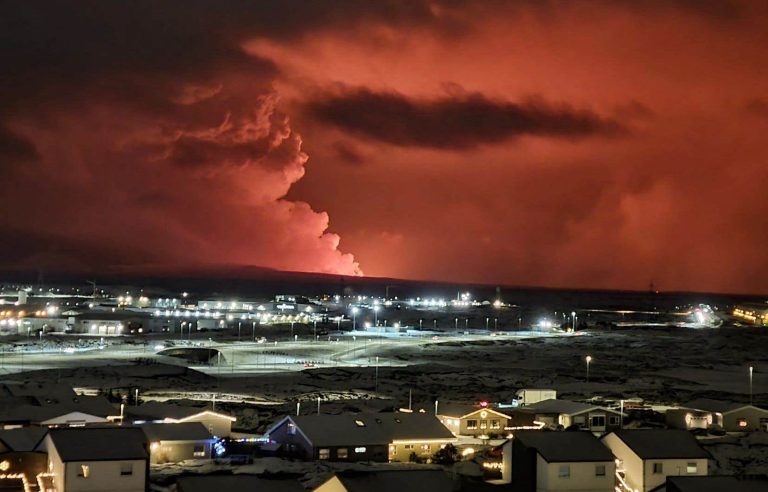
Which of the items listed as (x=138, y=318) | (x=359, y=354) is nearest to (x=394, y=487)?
(x=359, y=354)

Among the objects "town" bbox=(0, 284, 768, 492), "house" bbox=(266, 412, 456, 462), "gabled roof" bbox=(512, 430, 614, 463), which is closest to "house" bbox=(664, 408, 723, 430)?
"town" bbox=(0, 284, 768, 492)

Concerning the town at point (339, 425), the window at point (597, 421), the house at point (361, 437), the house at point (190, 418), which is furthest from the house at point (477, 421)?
the house at point (190, 418)

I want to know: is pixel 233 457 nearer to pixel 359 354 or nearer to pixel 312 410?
pixel 312 410

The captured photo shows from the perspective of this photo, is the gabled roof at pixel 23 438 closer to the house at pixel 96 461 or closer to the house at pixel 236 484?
the house at pixel 96 461

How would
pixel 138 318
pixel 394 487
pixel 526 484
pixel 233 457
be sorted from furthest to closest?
1. pixel 138 318
2. pixel 233 457
3. pixel 526 484
4. pixel 394 487

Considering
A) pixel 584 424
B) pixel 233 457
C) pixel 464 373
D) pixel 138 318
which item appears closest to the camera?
pixel 233 457

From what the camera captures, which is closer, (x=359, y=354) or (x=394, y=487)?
(x=394, y=487)
